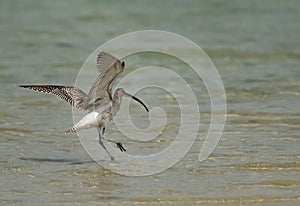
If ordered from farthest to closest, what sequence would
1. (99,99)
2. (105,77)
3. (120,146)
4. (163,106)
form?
(163,106) → (120,146) → (99,99) → (105,77)

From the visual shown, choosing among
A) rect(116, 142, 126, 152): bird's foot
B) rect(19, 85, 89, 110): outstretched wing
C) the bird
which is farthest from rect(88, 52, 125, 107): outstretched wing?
rect(116, 142, 126, 152): bird's foot

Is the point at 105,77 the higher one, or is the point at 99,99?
the point at 105,77

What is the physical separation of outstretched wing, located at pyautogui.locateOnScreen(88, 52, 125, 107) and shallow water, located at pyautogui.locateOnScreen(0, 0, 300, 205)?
564 millimetres

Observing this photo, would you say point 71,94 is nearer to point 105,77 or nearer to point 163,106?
point 105,77

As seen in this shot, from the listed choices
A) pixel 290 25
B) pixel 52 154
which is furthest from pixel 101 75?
pixel 290 25

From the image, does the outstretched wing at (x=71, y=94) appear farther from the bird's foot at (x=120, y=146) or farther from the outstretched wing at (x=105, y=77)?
the bird's foot at (x=120, y=146)

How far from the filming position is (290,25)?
16547 mm

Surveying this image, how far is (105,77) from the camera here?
24.4ft

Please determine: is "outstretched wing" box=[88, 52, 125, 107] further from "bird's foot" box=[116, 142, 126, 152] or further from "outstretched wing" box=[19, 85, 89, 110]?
"bird's foot" box=[116, 142, 126, 152]

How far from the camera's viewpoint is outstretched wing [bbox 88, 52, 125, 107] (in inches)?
286

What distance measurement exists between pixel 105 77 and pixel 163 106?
9.38 feet

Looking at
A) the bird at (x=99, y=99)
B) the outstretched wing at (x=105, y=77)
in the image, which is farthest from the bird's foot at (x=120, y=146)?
the outstretched wing at (x=105, y=77)

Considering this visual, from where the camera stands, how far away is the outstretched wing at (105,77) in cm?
726

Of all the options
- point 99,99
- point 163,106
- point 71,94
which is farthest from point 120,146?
point 163,106
